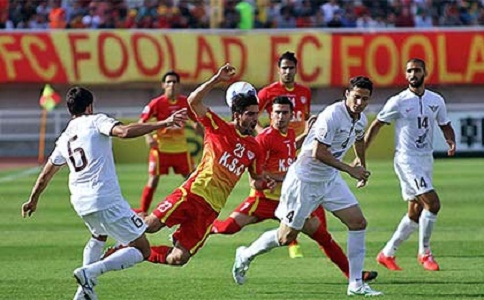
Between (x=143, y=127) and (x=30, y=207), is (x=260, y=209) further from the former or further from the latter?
(x=143, y=127)

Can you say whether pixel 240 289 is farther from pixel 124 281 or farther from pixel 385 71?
pixel 385 71

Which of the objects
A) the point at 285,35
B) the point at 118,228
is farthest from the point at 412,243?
the point at 285,35

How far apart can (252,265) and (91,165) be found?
4.18 metres

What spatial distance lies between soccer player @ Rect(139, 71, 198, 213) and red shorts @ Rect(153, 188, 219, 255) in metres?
6.99

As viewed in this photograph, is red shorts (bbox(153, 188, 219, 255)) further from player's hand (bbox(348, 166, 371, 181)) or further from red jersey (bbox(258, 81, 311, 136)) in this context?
red jersey (bbox(258, 81, 311, 136))

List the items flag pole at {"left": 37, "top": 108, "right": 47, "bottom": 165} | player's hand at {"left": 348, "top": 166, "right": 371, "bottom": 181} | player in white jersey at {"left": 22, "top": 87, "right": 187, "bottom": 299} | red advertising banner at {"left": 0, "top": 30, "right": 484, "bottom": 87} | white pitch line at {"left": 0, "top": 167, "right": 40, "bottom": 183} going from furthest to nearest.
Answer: red advertising banner at {"left": 0, "top": 30, "right": 484, "bottom": 87} < flag pole at {"left": 37, "top": 108, "right": 47, "bottom": 165} < white pitch line at {"left": 0, "top": 167, "right": 40, "bottom": 183} < player's hand at {"left": 348, "top": 166, "right": 371, "bottom": 181} < player in white jersey at {"left": 22, "top": 87, "right": 187, "bottom": 299}

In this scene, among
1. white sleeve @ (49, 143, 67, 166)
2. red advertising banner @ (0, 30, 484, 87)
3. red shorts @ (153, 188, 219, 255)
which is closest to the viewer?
white sleeve @ (49, 143, 67, 166)

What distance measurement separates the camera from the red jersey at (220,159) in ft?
38.3

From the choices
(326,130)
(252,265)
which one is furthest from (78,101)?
(252,265)

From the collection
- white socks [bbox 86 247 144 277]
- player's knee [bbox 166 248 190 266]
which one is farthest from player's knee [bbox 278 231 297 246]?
white socks [bbox 86 247 144 277]

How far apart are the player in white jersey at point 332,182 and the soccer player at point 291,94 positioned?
2.81m

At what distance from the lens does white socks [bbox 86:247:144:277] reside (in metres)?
10.3

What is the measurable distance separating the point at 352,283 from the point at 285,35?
80.4ft

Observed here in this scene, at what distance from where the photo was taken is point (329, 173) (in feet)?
38.9
